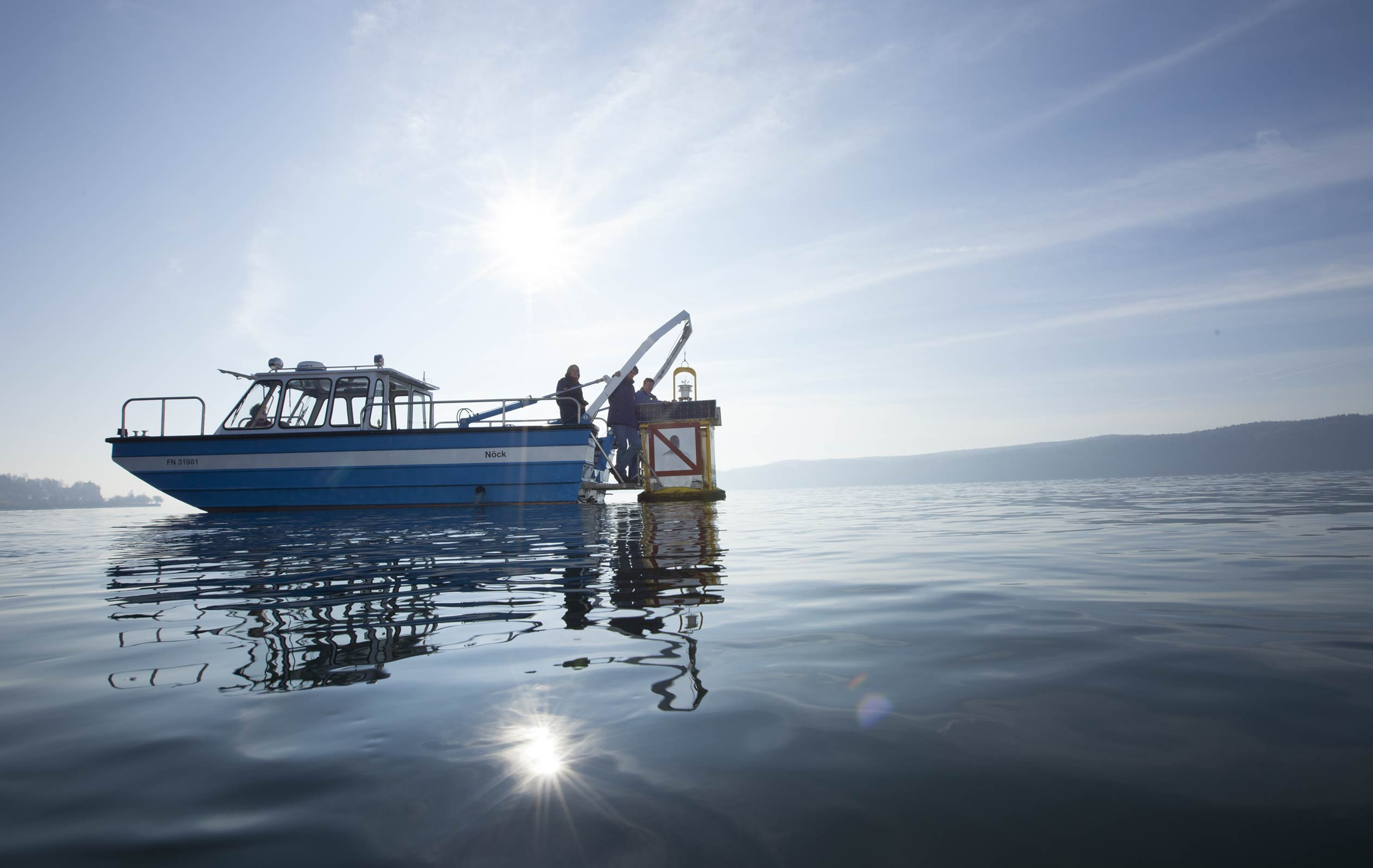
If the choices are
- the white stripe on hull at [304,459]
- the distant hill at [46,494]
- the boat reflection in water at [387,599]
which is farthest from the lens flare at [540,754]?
the distant hill at [46,494]

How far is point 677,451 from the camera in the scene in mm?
16031

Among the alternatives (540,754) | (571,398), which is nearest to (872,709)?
Result: (540,754)

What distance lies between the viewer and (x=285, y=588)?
Result: 13.7 ft

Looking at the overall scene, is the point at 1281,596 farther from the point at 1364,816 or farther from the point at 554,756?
the point at 554,756

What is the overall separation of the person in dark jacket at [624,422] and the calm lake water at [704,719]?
34.6ft

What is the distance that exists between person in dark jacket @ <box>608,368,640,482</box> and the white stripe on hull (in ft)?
8.48

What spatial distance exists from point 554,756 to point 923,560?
4093 millimetres

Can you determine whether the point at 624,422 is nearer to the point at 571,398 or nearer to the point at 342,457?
the point at 571,398

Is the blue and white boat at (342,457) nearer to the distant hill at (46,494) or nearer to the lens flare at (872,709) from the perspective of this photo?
the lens flare at (872,709)

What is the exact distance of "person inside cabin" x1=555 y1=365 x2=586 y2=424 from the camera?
1421cm

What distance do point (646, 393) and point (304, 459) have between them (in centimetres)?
764

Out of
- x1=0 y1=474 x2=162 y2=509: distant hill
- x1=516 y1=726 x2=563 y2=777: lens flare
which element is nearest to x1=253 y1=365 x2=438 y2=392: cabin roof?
x1=516 y1=726 x2=563 y2=777: lens flare

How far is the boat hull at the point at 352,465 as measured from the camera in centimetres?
1365

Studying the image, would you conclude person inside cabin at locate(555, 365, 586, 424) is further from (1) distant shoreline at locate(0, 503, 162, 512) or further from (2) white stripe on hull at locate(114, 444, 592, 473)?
(1) distant shoreline at locate(0, 503, 162, 512)
